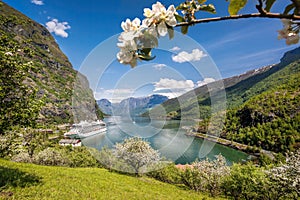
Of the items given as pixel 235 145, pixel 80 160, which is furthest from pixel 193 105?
pixel 80 160

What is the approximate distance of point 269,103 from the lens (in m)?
65.6

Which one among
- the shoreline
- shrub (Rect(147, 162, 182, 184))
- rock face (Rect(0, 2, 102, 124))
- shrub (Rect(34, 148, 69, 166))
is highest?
rock face (Rect(0, 2, 102, 124))

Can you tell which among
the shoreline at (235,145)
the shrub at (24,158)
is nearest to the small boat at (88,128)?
the shoreline at (235,145)

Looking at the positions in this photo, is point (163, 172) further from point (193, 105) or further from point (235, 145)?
point (193, 105)

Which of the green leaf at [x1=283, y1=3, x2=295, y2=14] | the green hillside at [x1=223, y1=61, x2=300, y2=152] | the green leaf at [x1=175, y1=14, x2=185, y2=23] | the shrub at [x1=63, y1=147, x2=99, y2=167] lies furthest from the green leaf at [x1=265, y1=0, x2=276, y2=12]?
the green hillside at [x1=223, y1=61, x2=300, y2=152]

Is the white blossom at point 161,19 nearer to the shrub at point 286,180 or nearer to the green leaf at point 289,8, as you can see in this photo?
the green leaf at point 289,8

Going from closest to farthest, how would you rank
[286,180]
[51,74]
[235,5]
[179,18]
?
[235,5]
[179,18]
[286,180]
[51,74]

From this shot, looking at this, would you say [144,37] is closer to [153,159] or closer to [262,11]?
[262,11]

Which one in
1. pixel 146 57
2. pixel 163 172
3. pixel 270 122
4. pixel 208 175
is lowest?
pixel 163 172

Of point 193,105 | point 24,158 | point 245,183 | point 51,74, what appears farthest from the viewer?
point 51,74

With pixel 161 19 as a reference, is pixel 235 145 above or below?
below

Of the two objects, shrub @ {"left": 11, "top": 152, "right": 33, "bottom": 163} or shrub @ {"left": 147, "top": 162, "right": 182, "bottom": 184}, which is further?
shrub @ {"left": 147, "top": 162, "right": 182, "bottom": 184}

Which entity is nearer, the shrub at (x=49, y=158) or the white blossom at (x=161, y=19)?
the white blossom at (x=161, y=19)

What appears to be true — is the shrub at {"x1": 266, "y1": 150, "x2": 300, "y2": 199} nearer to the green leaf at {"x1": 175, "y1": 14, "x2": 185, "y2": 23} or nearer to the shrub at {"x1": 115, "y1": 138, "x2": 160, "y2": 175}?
the shrub at {"x1": 115, "y1": 138, "x2": 160, "y2": 175}
